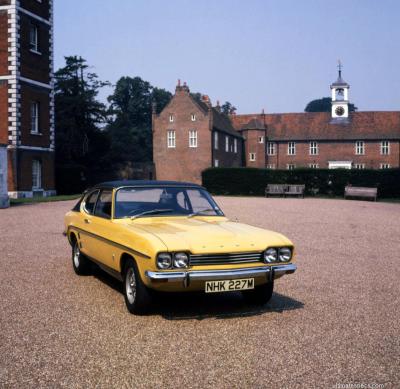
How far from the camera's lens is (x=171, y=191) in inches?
297

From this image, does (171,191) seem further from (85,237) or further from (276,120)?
(276,120)

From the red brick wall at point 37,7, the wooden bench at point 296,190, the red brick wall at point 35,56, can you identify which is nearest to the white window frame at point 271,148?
the wooden bench at point 296,190

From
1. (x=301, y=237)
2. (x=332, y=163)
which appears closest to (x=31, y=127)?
(x=301, y=237)

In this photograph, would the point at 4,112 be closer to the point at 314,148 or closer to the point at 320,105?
the point at 314,148

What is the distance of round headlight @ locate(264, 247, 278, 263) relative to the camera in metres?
6.08

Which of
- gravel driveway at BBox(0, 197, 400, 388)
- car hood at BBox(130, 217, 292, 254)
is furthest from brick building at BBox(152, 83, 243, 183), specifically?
car hood at BBox(130, 217, 292, 254)

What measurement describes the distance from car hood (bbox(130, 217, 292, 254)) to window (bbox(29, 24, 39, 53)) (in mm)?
29002

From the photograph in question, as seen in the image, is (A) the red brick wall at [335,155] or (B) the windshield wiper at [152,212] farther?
(A) the red brick wall at [335,155]

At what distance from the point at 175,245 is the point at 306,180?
34.5m

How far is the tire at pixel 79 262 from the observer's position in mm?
8328

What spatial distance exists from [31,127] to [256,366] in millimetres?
30518

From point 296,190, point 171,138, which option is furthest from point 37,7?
point 171,138

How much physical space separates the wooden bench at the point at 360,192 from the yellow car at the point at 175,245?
2886 centimetres

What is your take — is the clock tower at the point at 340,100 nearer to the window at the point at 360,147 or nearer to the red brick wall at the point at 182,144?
the window at the point at 360,147
